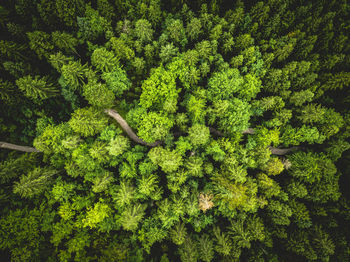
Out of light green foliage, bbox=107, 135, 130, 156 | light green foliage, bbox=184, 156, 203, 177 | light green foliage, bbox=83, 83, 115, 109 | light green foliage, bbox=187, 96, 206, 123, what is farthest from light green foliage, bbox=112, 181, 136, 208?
light green foliage, bbox=187, 96, 206, 123

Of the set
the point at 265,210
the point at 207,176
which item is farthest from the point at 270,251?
the point at 207,176

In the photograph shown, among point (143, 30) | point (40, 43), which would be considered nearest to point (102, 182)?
point (40, 43)

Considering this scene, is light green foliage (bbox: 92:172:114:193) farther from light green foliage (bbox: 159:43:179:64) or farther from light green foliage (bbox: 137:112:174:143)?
light green foliage (bbox: 159:43:179:64)

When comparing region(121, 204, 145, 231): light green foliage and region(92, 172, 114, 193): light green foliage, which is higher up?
region(92, 172, 114, 193): light green foliage

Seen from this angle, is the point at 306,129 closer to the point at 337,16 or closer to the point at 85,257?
the point at 337,16

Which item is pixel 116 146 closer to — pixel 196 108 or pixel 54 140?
pixel 54 140

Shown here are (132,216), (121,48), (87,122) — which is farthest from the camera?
(121,48)
